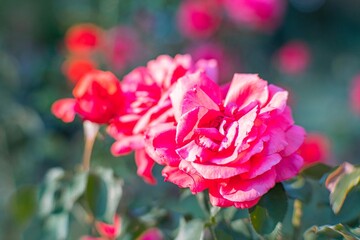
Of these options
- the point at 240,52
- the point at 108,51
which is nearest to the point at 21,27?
the point at 240,52

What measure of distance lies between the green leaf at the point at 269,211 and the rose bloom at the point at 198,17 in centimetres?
239

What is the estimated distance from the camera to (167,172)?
0.91 meters

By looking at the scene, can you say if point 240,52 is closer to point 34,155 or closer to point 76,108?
point 34,155

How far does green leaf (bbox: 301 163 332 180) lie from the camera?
3.52ft

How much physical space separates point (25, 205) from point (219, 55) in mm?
2093

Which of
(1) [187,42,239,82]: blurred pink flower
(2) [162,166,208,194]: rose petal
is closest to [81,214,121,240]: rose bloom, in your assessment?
(2) [162,166,208,194]: rose petal

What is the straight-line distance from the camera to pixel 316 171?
42.4 inches

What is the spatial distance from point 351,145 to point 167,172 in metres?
2.79

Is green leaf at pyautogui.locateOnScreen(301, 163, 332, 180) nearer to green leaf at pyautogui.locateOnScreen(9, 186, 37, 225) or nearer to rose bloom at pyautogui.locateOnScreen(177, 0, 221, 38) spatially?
green leaf at pyautogui.locateOnScreen(9, 186, 37, 225)

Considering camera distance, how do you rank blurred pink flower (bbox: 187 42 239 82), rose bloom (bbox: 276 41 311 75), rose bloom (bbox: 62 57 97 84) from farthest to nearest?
rose bloom (bbox: 276 41 311 75) < blurred pink flower (bbox: 187 42 239 82) < rose bloom (bbox: 62 57 97 84)

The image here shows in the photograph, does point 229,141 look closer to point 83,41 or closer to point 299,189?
point 299,189

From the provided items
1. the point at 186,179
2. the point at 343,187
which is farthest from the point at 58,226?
the point at 343,187

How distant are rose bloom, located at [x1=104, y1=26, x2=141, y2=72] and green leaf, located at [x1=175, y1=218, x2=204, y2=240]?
1.83 meters

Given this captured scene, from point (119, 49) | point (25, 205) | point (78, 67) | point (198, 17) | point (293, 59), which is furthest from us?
point (293, 59)
